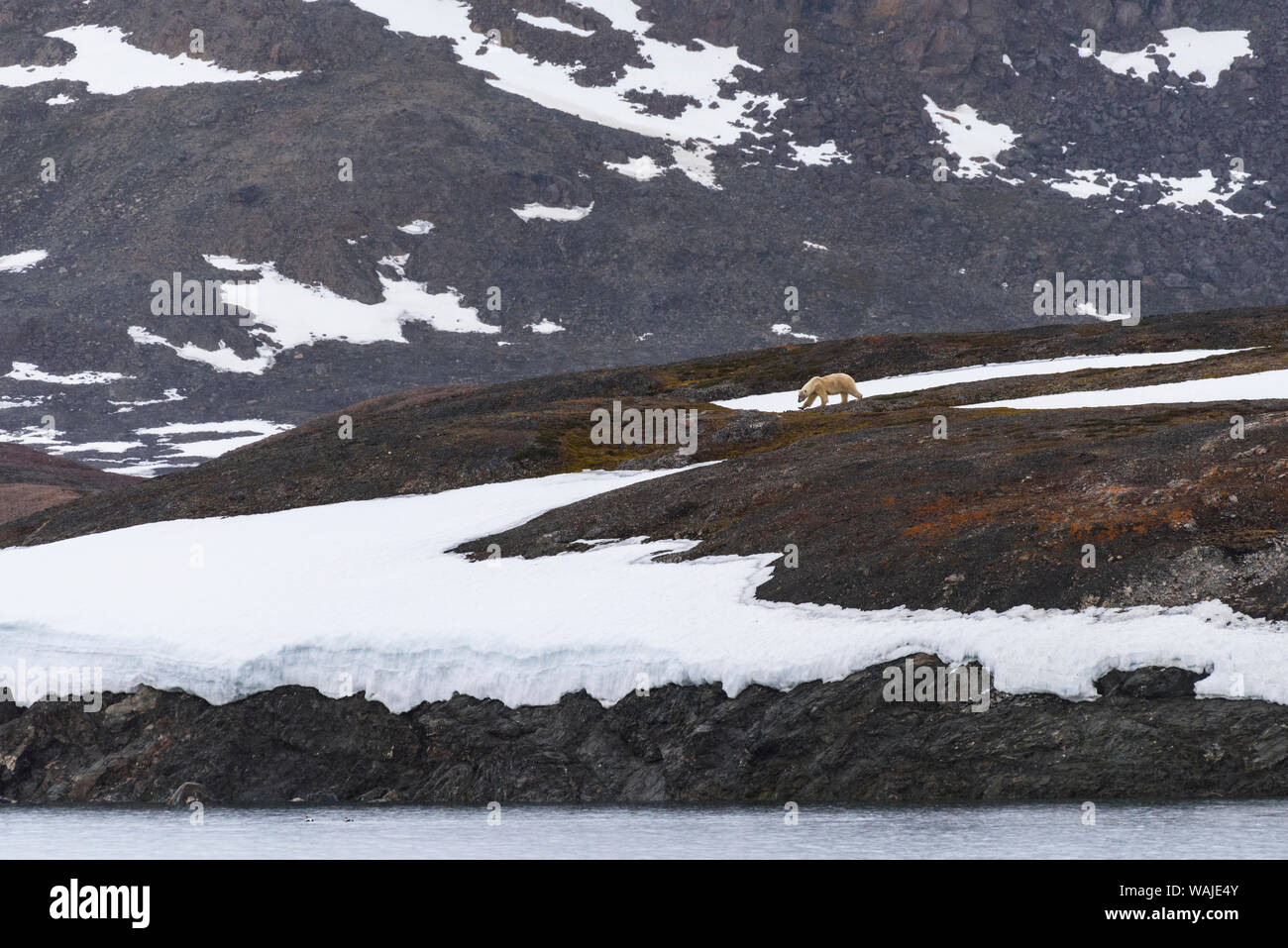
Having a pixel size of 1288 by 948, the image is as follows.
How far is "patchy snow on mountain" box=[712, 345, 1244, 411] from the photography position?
77.3 meters

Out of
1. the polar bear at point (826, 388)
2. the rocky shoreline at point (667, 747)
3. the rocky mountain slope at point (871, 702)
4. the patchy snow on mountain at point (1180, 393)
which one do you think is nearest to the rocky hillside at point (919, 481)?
the rocky mountain slope at point (871, 702)

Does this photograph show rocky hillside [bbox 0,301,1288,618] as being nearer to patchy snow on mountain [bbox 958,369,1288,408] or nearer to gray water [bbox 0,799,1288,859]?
patchy snow on mountain [bbox 958,369,1288,408]

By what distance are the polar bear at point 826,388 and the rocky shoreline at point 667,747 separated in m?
40.5

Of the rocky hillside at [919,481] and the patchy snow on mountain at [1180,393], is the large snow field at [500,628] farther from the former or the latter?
the patchy snow on mountain at [1180,393]

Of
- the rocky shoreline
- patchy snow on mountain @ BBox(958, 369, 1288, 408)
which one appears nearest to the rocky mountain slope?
the rocky shoreline

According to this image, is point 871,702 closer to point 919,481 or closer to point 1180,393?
point 919,481

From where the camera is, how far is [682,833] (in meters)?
25.9

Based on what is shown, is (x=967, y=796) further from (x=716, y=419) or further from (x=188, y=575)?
(x=716, y=419)

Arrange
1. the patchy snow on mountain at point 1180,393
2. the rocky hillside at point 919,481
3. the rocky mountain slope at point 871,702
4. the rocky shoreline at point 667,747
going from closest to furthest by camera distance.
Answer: the rocky shoreline at point 667,747, the rocky mountain slope at point 871,702, the rocky hillside at point 919,481, the patchy snow on mountain at point 1180,393

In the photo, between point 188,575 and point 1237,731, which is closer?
point 1237,731

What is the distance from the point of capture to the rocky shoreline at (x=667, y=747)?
91.5 feet

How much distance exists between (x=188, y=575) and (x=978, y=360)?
55.6m
